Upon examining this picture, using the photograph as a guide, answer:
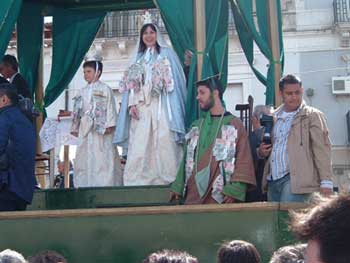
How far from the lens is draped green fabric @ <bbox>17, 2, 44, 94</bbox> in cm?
910

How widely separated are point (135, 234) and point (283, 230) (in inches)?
47.2

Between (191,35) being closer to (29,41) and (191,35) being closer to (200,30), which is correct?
(200,30)

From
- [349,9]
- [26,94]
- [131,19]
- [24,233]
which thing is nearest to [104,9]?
[26,94]

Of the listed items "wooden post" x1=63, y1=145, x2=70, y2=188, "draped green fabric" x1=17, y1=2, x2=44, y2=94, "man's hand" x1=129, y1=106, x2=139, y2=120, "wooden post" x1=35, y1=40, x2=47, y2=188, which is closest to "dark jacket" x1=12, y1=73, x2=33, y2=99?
"wooden post" x1=63, y1=145, x2=70, y2=188

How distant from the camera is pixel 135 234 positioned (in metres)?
5.67

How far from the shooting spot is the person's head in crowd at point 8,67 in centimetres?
784

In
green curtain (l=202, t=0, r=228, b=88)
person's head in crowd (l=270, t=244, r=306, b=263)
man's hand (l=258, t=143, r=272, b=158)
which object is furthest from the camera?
green curtain (l=202, t=0, r=228, b=88)

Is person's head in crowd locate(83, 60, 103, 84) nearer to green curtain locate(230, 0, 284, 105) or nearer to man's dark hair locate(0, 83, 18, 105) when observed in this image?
man's dark hair locate(0, 83, 18, 105)

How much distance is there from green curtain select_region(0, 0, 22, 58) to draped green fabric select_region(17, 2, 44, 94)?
6.27 ft

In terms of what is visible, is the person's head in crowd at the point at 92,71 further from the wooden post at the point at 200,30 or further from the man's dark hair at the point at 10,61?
the wooden post at the point at 200,30

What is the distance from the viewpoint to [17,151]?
6188 millimetres

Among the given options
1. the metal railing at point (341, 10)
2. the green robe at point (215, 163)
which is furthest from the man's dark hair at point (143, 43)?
the metal railing at point (341, 10)

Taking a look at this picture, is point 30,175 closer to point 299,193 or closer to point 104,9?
point 299,193

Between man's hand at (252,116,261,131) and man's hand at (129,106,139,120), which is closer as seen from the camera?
man's hand at (129,106,139,120)
